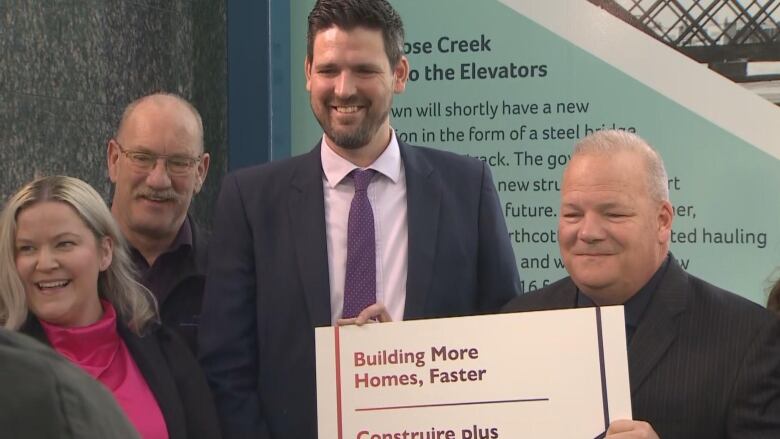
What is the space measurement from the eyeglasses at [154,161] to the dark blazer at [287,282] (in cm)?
51

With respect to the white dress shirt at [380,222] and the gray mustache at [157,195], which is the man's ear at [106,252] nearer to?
the gray mustache at [157,195]

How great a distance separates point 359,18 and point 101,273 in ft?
3.25

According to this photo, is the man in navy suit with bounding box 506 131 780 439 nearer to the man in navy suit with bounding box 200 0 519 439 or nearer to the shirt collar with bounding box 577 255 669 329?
the shirt collar with bounding box 577 255 669 329

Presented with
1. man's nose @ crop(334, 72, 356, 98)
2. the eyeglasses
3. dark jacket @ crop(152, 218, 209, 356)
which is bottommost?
dark jacket @ crop(152, 218, 209, 356)

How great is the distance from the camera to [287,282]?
289cm

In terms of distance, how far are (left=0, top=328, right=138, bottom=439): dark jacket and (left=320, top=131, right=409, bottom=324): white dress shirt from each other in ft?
7.03

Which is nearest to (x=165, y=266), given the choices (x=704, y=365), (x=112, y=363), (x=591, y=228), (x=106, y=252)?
(x=106, y=252)

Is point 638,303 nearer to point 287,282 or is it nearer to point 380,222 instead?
point 380,222

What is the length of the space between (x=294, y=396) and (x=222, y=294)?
0.33 metres

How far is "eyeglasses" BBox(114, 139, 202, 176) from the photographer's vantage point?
3.44m

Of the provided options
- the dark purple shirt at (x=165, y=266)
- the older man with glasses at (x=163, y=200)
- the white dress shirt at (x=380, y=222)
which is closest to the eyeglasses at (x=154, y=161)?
the older man with glasses at (x=163, y=200)

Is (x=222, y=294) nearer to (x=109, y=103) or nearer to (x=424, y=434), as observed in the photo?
(x=424, y=434)

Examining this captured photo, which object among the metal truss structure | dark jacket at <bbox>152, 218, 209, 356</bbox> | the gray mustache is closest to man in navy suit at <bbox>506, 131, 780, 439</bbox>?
dark jacket at <bbox>152, 218, 209, 356</bbox>

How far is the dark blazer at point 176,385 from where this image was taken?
110 inches
